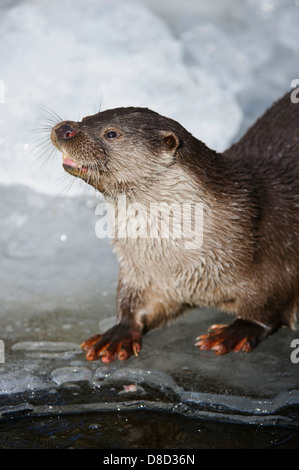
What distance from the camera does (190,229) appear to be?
2.43 metres

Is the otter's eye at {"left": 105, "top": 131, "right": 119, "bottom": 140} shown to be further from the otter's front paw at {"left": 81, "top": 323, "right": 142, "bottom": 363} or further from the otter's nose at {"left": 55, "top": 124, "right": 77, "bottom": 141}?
the otter's front paw at {"left": 81, "top": 323, "right": 142, "bottom": 363}

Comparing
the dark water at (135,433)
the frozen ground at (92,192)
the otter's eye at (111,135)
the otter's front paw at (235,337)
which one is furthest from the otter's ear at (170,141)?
the dark water at (135,433)

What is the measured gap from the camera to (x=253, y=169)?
2.72m

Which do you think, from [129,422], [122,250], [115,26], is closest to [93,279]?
[122,250]

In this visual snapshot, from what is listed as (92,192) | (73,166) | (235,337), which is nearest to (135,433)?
(235,337)

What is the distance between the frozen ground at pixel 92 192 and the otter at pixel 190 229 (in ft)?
0.34

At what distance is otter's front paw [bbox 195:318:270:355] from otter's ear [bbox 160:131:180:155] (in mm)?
724

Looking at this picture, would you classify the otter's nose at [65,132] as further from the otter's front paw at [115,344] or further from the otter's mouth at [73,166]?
the otter's front paw at [115,344]

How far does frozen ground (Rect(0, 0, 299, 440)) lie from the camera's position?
229cm

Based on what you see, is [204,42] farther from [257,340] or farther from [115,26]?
[257,340]

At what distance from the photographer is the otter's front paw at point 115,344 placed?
2.52 meters
